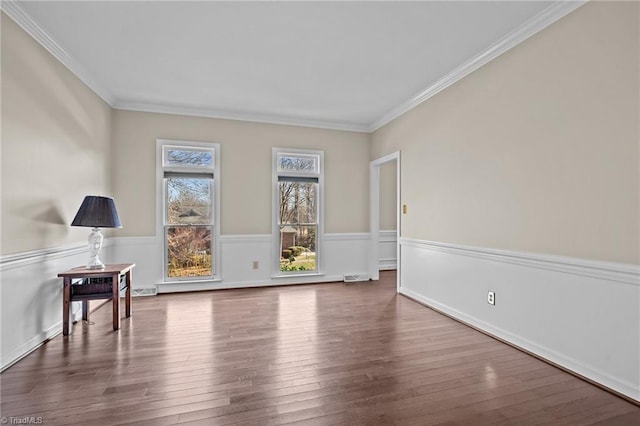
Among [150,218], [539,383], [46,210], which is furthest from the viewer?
[150,218]

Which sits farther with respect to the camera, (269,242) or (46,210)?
(269,242)

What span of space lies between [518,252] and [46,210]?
4.42m

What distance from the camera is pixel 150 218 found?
15.4 feet

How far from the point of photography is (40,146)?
112 inches

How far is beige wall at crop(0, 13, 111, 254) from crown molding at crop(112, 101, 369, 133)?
30.3 inches

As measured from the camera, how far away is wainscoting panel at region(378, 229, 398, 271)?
23.1ft

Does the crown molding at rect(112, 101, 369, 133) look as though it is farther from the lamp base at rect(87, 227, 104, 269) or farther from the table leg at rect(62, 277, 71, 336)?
the table leg at rect(62, 277, 71, 336)

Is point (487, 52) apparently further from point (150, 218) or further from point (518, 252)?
point (150, 218)

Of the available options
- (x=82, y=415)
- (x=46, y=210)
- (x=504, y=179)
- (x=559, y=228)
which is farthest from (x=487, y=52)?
(x=46, y=210)


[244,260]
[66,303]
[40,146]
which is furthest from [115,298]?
[244,260]

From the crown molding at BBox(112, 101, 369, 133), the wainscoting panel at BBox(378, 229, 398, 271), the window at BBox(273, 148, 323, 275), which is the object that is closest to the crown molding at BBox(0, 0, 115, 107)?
the crown molding at BBox(112, 101, 369, 133)

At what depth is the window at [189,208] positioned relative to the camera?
477cm

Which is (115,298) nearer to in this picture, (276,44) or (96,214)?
(96,214)

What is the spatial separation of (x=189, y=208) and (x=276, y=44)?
2.93 metres
